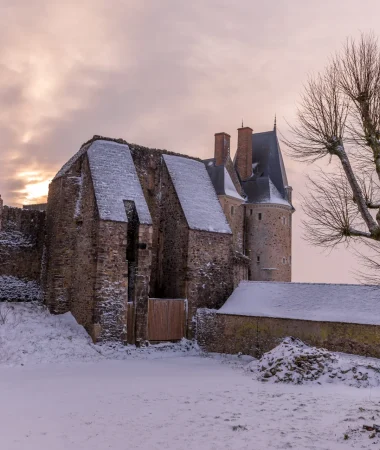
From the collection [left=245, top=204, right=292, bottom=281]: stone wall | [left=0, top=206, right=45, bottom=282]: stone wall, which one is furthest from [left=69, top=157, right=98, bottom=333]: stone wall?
[left=245, top=204, right=292, bottom=281]: stone wall

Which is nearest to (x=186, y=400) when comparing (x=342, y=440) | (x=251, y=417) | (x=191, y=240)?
(x=251, y=417)

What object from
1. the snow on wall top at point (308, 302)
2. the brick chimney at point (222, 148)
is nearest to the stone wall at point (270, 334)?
the snow on wall top at point (308, 302)

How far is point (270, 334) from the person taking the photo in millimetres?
19047

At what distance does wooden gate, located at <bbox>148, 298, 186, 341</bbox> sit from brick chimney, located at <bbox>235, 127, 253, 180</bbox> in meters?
17.5

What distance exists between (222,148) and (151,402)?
82.8ft

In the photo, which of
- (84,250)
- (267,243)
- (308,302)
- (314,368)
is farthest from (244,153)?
(314,368)

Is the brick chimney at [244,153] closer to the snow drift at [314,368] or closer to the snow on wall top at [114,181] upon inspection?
the snow on wall top at [114,181]

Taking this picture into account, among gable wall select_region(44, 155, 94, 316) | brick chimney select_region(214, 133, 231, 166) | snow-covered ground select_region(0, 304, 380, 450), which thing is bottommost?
snow-covered ground select_region(0, 304, 380, 450)

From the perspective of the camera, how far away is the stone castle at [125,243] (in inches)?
765

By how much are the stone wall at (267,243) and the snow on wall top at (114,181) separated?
45.5 ft

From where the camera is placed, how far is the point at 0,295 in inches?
821

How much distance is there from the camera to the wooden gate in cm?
2025

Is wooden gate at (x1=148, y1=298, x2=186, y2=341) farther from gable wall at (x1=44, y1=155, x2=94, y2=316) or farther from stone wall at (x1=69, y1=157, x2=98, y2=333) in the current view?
gable wall at (x1=44, y1=155, x2=94, y2=316)

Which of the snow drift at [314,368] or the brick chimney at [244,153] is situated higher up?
the brick chimney at [244,153]
